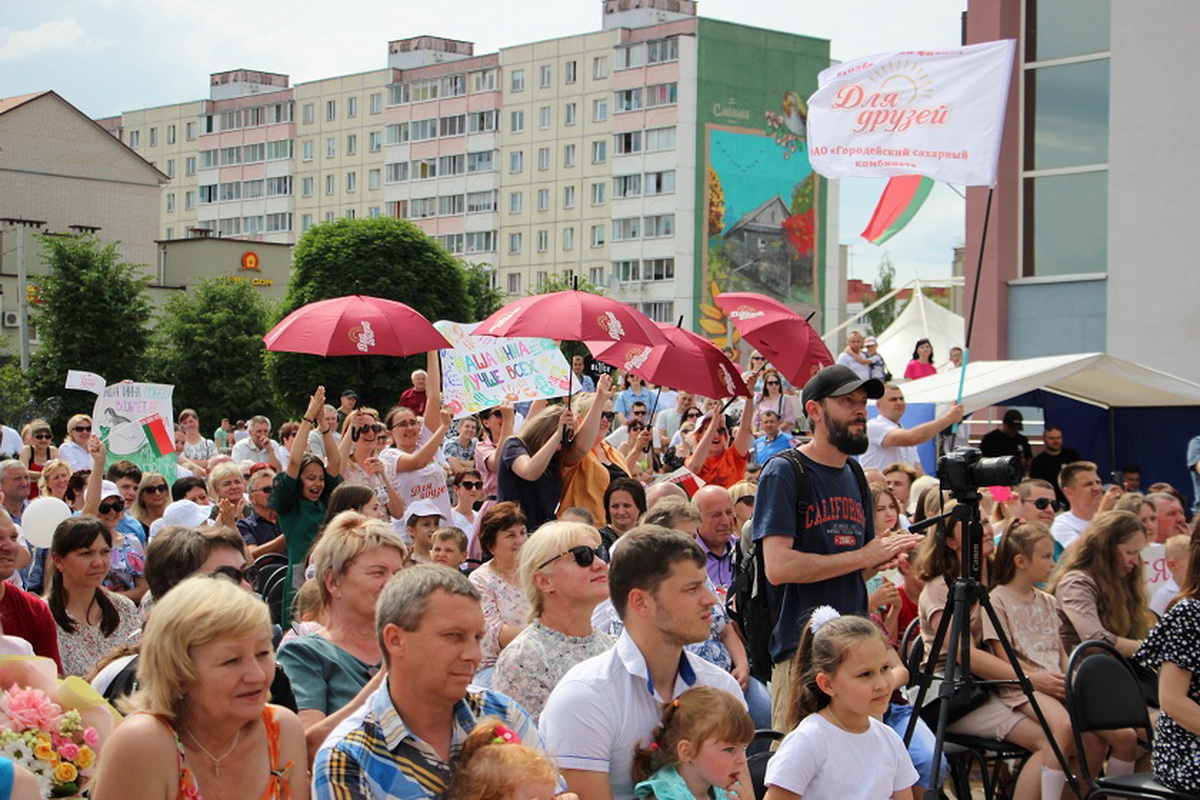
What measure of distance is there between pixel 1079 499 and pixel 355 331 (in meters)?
5.59

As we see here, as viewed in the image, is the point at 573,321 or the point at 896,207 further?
the point at 896,207

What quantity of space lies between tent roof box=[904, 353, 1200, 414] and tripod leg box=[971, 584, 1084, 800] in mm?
7564

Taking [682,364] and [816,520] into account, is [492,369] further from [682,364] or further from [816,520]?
[816,520]

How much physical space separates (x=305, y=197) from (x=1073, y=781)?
328 feet

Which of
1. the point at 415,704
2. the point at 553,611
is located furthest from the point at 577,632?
the point at 415,704

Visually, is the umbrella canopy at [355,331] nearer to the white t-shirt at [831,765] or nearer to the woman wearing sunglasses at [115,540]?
the woman wearing sunglasses at [115,540]

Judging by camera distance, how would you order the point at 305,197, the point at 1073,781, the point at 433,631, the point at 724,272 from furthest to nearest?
1. the point at 305,197
2. the point at 724,272
3. the point at 1073,781
4. the point at 433,631

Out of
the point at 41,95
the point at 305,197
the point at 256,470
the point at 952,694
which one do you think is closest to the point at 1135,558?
the point at 952,694

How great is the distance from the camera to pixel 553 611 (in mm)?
5480

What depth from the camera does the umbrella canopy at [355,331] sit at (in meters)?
11.3

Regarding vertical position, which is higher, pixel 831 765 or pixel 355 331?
pixel 355 331

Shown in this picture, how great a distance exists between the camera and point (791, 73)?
89.4 m

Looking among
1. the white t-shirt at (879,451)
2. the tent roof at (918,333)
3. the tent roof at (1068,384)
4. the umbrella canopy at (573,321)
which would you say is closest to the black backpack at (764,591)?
the umbrella canopy at (573,321)

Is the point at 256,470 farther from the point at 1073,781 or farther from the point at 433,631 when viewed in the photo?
the point at 433,631
